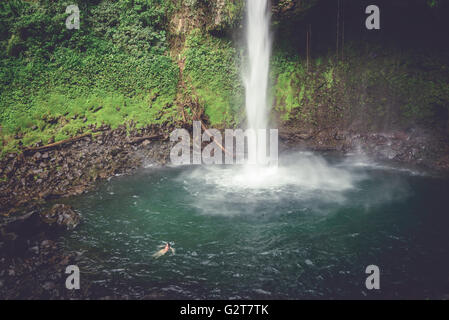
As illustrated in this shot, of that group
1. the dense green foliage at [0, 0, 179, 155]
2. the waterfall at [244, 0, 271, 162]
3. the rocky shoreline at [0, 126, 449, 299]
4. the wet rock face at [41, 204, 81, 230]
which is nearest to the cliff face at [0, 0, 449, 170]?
the dense green foliage at [0, 0, 179, 155]

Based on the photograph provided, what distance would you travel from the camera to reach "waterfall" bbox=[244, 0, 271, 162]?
14023mm

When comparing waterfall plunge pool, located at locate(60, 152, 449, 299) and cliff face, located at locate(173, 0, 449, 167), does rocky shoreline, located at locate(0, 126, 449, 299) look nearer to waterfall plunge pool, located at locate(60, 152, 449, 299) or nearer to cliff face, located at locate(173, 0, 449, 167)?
cliff face, located at locate(173, 0, 449, 167)

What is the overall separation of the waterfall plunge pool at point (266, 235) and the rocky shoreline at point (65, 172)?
1.94ft

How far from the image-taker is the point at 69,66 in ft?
41.5

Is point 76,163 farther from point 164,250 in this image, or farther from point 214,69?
point 214,69

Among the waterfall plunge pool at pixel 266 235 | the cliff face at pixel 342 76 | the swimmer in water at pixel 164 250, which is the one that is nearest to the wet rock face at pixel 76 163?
the waterfall plunge pool at pixel 266 235

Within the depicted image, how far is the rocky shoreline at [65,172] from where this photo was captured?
6203 mm

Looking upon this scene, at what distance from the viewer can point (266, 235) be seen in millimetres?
7723

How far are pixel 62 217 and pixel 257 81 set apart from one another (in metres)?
10.6

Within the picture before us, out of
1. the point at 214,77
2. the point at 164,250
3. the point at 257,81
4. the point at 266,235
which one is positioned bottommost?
the point at 164,250

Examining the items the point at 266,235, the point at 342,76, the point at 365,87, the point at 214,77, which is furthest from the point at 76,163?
the point at 365,87

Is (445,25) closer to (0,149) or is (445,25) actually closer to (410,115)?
(410,115)

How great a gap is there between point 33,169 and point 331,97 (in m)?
13.7

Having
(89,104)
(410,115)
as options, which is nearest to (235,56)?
(89,104)
